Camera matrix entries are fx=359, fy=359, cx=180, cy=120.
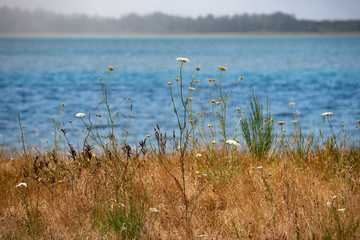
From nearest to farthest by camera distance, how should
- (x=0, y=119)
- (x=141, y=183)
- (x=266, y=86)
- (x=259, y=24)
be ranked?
(x=141, y=183) → (x=0, y=119) → (x=266, y=86) → (x=259, y=24)

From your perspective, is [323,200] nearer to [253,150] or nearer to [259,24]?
[253,150]

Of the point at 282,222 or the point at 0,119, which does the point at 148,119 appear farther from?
the point at 282,222

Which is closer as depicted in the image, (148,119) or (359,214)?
(359,214)

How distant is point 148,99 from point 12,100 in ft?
20.6

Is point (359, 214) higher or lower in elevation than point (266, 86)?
higher

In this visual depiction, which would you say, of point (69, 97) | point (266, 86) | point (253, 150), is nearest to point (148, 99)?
point (69, 97)

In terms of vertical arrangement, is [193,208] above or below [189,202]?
above

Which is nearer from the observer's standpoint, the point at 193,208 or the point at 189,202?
the point at 193,208

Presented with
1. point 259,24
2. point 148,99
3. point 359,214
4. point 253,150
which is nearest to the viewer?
point 359,214

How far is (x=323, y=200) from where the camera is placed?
295 cm

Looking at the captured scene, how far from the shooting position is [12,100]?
1652 centimetres

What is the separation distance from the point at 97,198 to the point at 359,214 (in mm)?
2074

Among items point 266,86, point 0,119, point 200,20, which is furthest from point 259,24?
point 0,119

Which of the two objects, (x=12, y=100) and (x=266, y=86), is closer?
(x=12, y=100)
